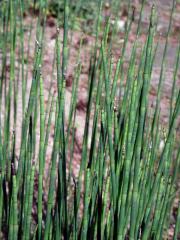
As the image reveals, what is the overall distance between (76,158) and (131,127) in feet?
5.06

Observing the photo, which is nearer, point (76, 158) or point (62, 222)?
point (62, 222)

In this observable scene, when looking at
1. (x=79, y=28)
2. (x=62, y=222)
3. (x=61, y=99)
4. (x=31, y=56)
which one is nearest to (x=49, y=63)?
(x=31, y=56)

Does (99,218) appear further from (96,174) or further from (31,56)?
(31,56)

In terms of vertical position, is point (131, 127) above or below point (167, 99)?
above

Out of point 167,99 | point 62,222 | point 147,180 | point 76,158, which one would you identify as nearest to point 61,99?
point 147,180

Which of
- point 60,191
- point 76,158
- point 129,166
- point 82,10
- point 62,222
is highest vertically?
point 82,10

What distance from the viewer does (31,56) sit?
3193mm

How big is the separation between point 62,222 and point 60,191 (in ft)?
0.42

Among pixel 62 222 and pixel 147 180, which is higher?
pixel 147 180

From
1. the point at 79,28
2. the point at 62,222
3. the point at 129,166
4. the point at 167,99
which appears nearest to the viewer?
the point at 129,166

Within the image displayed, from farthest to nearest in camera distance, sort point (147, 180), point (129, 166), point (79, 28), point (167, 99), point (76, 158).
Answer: point (79, 28), point (167, 99), point (76, 158), point (147, 180), point (129, 166)

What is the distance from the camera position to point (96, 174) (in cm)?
116

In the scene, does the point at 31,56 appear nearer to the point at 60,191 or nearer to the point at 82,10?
the point at 82,10

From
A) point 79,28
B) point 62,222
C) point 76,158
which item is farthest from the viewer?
point 79,28
